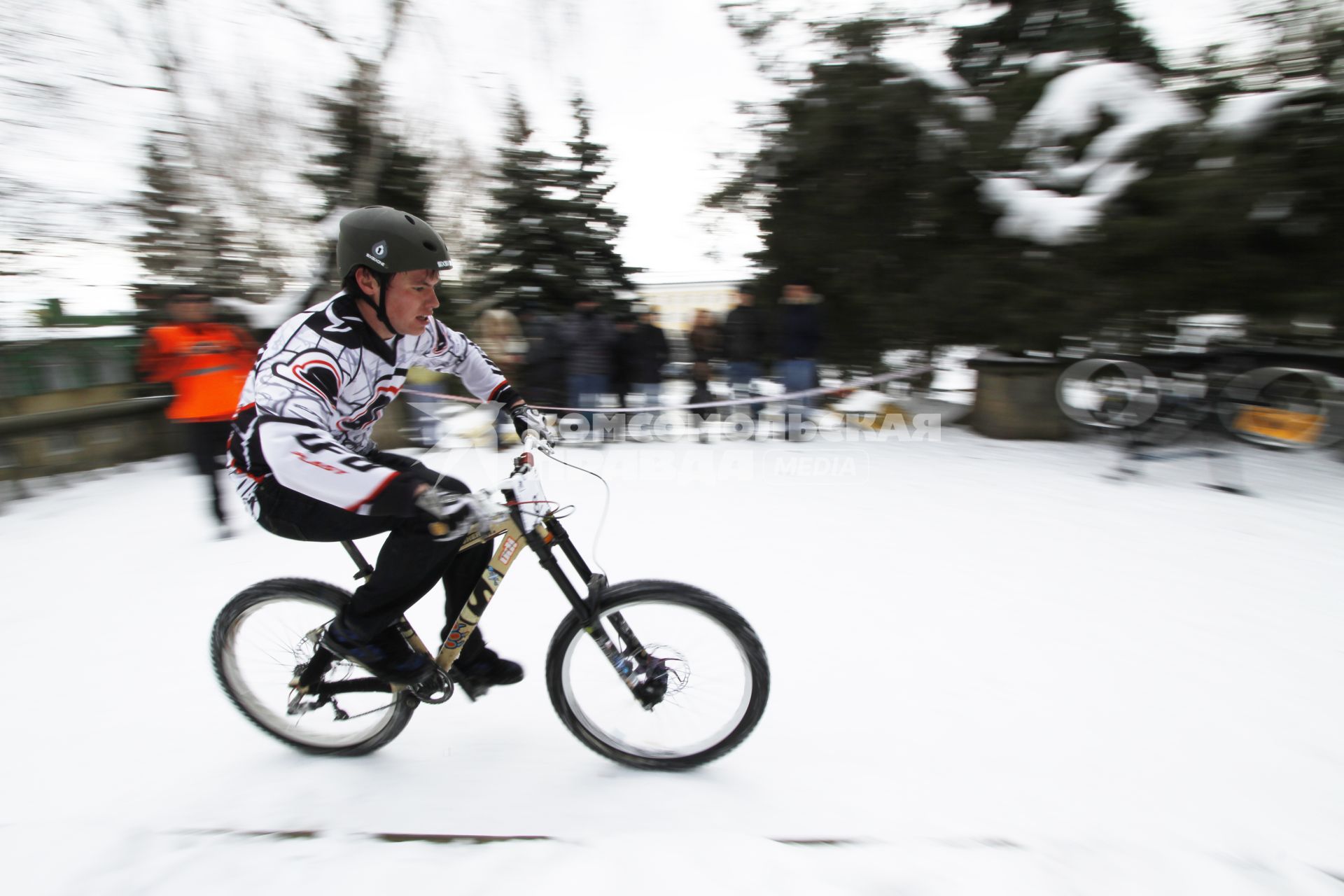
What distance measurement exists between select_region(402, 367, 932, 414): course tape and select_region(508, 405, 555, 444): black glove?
3.80m

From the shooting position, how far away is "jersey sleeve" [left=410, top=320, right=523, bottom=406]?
254 cm

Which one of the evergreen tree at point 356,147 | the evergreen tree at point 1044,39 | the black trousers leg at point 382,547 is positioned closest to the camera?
the black trousers leg at point 382,547

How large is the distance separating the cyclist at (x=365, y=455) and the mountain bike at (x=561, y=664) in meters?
0.12

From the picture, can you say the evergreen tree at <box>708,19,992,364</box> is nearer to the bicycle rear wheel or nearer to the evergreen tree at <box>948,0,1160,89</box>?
the evergreen tree at <box>948,0,1160,89</box>

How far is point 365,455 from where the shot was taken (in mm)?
2375

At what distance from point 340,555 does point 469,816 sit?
2858mm

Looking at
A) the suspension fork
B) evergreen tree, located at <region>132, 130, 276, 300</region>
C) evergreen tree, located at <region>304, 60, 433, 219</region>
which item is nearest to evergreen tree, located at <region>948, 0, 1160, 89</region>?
evergreen tree, located at <region>304, 60, 433, 219</region>

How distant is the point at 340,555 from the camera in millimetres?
Result: 4598

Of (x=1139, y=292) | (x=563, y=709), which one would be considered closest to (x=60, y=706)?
(x=563, y=709)

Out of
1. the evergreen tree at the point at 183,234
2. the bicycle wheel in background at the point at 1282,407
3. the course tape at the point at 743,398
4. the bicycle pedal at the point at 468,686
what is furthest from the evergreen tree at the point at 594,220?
the bicycle pedal at the point at 468,686

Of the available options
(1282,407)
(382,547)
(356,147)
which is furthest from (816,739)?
(356,147)

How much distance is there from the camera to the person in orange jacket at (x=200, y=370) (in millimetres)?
4840

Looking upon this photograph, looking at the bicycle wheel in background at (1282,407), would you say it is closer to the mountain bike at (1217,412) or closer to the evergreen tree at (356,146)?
the mountain bike at (1217,412)

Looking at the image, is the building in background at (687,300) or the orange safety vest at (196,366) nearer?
the orange safety vest at (196,366)
